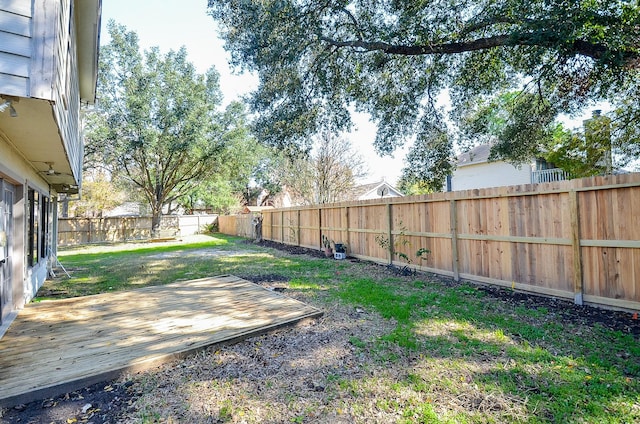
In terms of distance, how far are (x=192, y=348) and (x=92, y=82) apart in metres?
6.71

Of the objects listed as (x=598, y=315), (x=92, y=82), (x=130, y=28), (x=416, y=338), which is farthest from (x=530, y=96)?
(x=130, y=28)

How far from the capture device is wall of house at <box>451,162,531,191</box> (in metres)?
15.8

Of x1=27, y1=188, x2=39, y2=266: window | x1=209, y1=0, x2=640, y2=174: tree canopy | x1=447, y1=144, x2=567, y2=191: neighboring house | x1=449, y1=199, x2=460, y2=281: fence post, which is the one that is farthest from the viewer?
x1=447, y1=144, x2=567, y2=191: neighboring house

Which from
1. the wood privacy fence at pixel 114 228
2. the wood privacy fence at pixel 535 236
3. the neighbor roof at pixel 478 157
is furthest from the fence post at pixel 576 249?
the wood privacy fence at pixel 114 228

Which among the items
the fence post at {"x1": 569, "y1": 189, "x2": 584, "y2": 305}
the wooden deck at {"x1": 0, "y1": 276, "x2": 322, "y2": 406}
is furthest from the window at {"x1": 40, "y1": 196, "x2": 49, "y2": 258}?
the fence post at {"x1": 569, "y1": 189, "x2": 584, "y2": 305}

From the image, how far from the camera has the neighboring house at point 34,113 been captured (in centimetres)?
224

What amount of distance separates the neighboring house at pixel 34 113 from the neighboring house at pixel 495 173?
45.1 ft

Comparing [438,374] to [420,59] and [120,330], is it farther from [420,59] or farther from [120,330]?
[420,59]

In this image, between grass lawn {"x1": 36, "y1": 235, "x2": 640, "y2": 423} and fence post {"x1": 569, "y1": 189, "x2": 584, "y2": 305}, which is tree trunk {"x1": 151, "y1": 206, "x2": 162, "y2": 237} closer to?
grass lawn {"x1": 36, "y1": 235, "x2": 640, "y2": 423}

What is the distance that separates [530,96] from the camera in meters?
7.54

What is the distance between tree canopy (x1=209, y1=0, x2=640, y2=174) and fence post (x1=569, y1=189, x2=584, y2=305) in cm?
204

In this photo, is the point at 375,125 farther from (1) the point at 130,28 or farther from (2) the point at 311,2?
(1) the point at 130,28

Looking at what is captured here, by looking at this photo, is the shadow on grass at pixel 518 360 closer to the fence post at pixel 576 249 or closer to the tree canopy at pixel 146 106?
the fence post at pixel 576 249

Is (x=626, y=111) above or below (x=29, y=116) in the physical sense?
above
